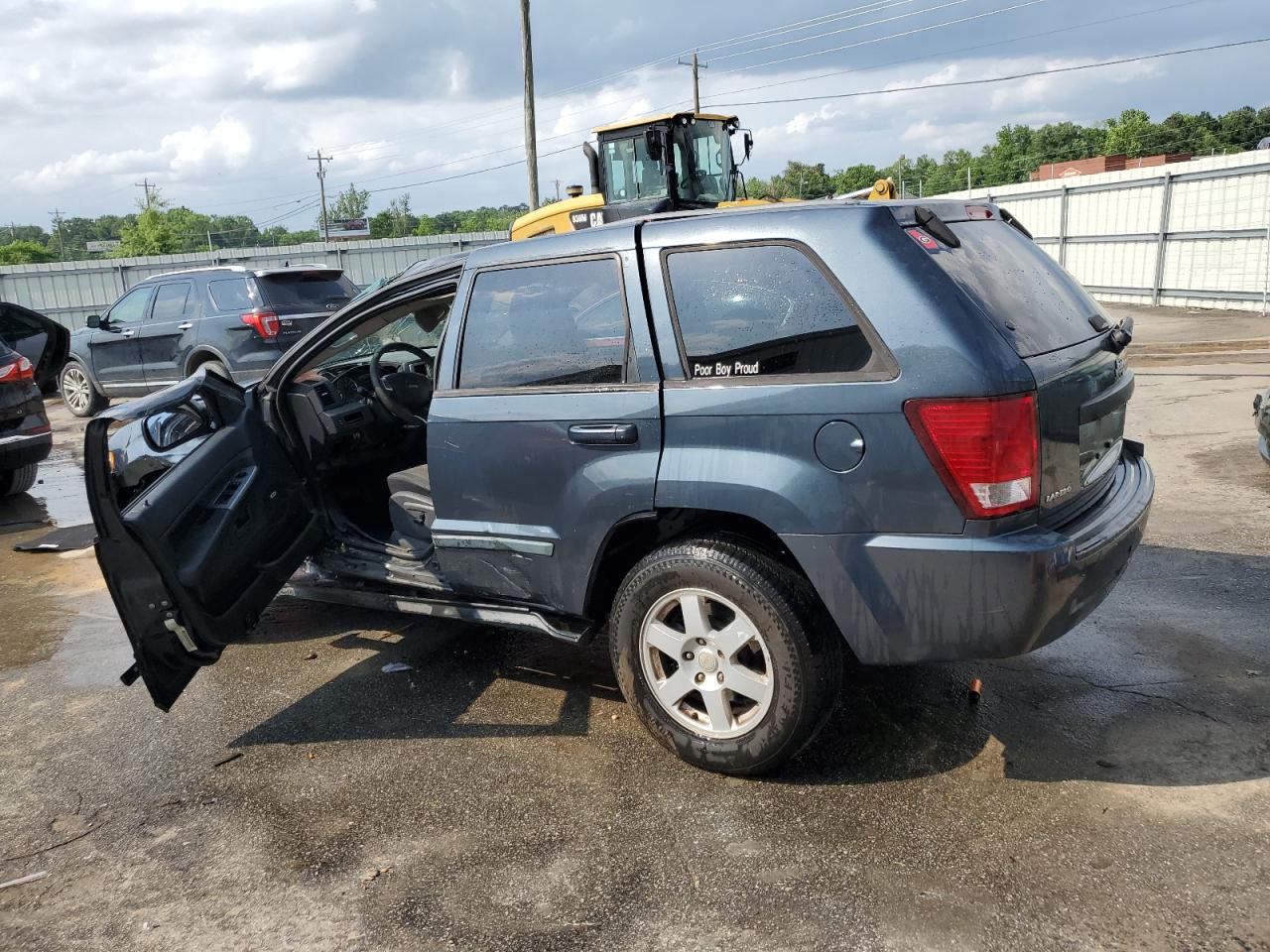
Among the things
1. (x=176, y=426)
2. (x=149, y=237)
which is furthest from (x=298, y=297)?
(x=149, y=237)

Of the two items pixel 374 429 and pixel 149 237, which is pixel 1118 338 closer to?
pixel 374 429

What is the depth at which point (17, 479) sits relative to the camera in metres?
8.49

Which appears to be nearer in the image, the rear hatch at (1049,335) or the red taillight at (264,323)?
the rear hatch at (1049,335)

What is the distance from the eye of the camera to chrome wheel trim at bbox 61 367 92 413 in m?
13.5

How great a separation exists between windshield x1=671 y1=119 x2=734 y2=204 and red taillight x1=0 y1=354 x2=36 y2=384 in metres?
7.75

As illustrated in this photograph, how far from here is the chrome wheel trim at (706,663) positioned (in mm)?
3168

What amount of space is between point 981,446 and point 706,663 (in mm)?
1149

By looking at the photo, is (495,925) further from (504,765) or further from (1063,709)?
(1063,709)

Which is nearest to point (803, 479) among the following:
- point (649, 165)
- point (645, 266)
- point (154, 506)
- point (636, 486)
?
point (636, 486)

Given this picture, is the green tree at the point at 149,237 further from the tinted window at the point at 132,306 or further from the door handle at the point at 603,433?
the door handle at the point at 603,433

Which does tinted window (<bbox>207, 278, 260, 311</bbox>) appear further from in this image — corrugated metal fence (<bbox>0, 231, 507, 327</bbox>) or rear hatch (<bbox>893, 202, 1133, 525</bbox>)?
corrugated metal fence (<bbox>0, 231, 507, 327</bbox>)

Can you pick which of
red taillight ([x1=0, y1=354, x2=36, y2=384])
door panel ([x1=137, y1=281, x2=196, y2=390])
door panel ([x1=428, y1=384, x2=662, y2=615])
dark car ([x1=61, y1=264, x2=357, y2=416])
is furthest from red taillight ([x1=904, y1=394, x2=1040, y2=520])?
door panel ([x1=137, y1=281, x2=196, y2=390])

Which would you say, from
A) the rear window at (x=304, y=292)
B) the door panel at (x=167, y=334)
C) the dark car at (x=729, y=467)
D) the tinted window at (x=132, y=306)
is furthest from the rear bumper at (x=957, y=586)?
the tinted window at (x=132, y=306)

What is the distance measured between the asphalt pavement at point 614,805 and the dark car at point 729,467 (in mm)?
375
